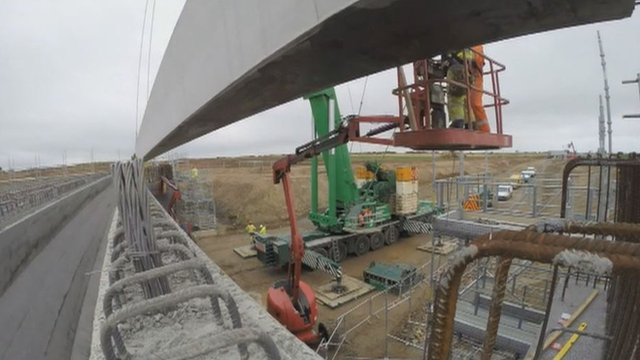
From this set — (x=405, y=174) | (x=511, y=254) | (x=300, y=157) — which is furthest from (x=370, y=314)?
(x=511, y=254)

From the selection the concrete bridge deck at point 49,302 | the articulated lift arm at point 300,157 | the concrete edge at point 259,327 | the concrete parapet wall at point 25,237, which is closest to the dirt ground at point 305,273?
the articulated lift arm at point 300,157

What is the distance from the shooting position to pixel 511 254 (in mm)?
1046

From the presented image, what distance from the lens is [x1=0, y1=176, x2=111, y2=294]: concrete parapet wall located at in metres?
5.57

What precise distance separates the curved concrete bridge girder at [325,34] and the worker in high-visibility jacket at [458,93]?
338cm

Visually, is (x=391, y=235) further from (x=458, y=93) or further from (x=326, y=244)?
(x=458, y=93)

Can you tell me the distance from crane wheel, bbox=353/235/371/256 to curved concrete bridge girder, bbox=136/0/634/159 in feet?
44.4

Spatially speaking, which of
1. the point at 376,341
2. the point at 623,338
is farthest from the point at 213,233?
the point at 623,338

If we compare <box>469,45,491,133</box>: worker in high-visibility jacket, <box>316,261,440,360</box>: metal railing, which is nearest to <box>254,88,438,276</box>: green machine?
<box>316,261,440,360</box>: metal railing

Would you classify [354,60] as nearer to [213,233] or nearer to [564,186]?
[564,186]

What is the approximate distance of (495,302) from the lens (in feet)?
4.64

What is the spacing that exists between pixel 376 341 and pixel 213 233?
1563 centimetres

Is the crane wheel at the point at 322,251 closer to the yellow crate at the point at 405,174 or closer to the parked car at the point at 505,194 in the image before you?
the yellow crate at the point at 405,174

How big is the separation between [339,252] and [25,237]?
10.6 m

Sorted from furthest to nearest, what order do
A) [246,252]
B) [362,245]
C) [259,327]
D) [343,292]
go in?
1. [246,252]
2. [362,245]
3. [343,292]
4. [259,327]
